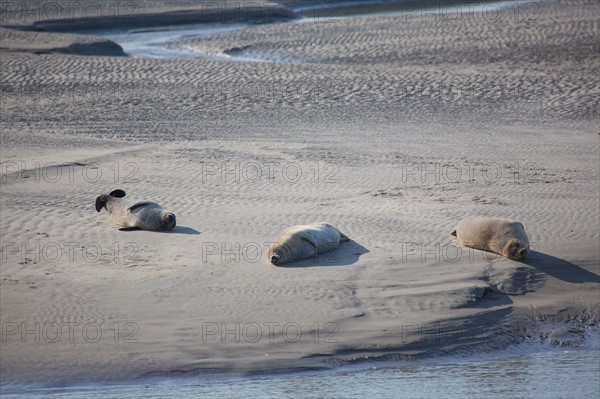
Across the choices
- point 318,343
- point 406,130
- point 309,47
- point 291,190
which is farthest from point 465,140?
point 309,47

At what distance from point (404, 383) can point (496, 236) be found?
7.97 feet

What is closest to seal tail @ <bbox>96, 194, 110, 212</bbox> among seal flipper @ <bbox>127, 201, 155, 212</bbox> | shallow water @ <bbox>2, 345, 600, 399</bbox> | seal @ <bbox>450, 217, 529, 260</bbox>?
seal flipper @ <bbox>127, 201, 155, 212</bbox>

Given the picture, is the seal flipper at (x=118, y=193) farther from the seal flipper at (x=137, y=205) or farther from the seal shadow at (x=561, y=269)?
the seal shadow at (x=561, y=269)

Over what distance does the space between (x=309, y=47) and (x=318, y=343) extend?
15.6 meters

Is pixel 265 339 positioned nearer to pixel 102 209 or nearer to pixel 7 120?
pixel 102 209

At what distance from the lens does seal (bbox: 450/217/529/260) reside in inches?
337

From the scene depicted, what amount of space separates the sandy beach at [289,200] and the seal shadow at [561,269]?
0.10 feet

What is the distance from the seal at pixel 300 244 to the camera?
848cm

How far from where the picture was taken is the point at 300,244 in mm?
8555

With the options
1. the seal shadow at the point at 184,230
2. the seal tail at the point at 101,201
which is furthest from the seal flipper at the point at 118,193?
the seal shadow at the point at 184,230

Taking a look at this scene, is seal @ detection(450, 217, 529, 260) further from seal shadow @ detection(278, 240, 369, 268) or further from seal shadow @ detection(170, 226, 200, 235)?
seal shadow @ detection(170, 226, 200, 235)

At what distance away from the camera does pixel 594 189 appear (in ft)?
36.6

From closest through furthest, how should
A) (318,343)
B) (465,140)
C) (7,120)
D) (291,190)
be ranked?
1. (318,343)
2. (291,190)
3. (465,140)
4. (7,120)

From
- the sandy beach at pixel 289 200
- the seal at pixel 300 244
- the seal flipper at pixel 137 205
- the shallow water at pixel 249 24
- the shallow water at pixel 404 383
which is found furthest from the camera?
the shallow water at pixel 249 24
